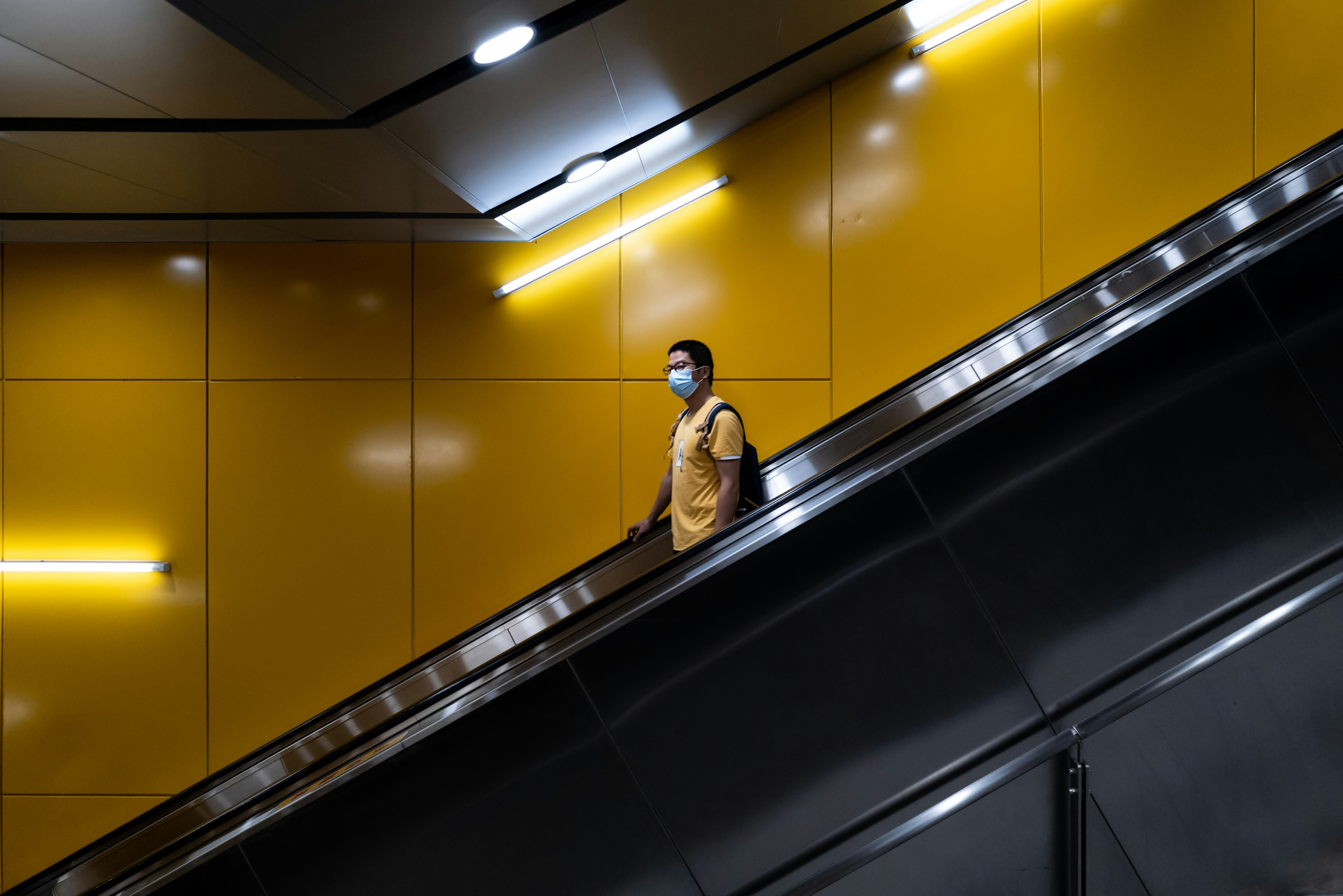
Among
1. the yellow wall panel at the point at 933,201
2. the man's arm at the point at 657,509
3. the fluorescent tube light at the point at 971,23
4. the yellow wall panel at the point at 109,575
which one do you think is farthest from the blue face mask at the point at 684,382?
the yellow wall panel at the point at 109,575

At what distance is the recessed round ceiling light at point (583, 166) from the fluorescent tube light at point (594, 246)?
2.16 feet

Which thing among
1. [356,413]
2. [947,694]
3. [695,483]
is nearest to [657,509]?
[695,483]

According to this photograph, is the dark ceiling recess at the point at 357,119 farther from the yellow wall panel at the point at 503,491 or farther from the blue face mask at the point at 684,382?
the yellow wall panel at the point at 503,491

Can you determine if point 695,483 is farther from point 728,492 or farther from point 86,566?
point 86,566

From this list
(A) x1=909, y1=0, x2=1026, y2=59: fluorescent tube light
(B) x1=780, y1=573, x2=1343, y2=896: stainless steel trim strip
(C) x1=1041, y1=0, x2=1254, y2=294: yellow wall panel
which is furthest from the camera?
(A) x1=909, y1=0, x2=1026, y2=59: fluorescent tube light

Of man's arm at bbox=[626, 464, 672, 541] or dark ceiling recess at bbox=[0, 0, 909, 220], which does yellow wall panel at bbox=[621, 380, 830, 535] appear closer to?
man's arm at bbox=[626, 464, 672, 541]

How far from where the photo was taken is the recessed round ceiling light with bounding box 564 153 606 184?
3.55 metres

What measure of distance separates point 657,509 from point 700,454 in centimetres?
68

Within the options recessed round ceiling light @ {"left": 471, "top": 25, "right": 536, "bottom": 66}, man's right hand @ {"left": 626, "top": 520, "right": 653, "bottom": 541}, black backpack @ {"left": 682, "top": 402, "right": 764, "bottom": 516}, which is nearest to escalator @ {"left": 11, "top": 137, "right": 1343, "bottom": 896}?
black backpack @ {"left": 682, "top": 402, "right": 764, "bottom": 516}

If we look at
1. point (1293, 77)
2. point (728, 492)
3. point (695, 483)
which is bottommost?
point (728, 492)

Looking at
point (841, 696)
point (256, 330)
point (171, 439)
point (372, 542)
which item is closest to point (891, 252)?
point (841, 696)

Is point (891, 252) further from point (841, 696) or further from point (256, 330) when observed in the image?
point (256, 330)

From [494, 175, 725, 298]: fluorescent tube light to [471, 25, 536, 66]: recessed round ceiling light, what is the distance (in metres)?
1.87

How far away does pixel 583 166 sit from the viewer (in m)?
3.57
